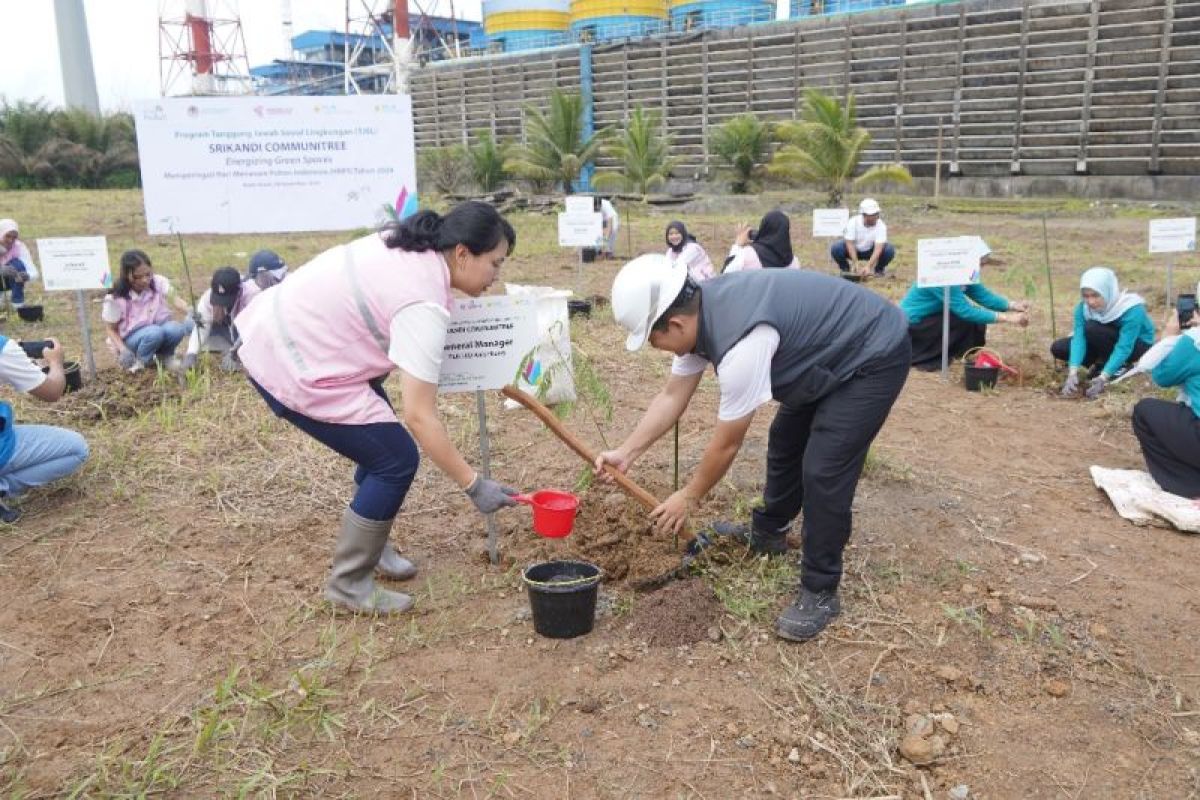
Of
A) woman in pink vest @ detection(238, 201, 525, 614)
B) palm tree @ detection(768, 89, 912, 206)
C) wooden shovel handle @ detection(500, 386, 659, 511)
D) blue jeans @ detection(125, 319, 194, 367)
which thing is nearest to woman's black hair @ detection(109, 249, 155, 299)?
blue jeans @ detection(125, 319, 194, 367)

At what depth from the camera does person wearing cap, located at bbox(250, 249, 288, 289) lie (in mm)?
6219

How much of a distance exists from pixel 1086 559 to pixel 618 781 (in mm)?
2268

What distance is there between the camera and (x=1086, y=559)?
11.9ft

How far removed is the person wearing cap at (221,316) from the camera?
6199 mm

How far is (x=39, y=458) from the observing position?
410 centimetres

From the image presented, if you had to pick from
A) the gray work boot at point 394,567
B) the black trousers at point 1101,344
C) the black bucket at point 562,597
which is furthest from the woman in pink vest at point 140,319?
the black trousers at point 1101,344

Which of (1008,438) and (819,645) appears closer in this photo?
(819,645)

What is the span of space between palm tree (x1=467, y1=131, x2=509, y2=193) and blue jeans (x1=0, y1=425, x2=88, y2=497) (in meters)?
20.9

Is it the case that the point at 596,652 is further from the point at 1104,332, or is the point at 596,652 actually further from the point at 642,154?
the point at 642,154

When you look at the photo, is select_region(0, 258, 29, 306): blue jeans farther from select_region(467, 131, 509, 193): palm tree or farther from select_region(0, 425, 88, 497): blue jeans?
select_region(467, 131, 509, 193): palm tree

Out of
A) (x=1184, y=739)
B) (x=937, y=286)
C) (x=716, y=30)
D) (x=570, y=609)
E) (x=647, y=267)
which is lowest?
(x=1184, y=739)

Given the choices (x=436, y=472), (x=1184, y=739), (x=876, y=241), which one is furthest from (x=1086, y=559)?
(x=876, y=241)

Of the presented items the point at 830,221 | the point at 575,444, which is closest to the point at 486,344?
→ the point at 575,444

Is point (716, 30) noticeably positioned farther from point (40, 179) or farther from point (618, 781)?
point (618, 781)
